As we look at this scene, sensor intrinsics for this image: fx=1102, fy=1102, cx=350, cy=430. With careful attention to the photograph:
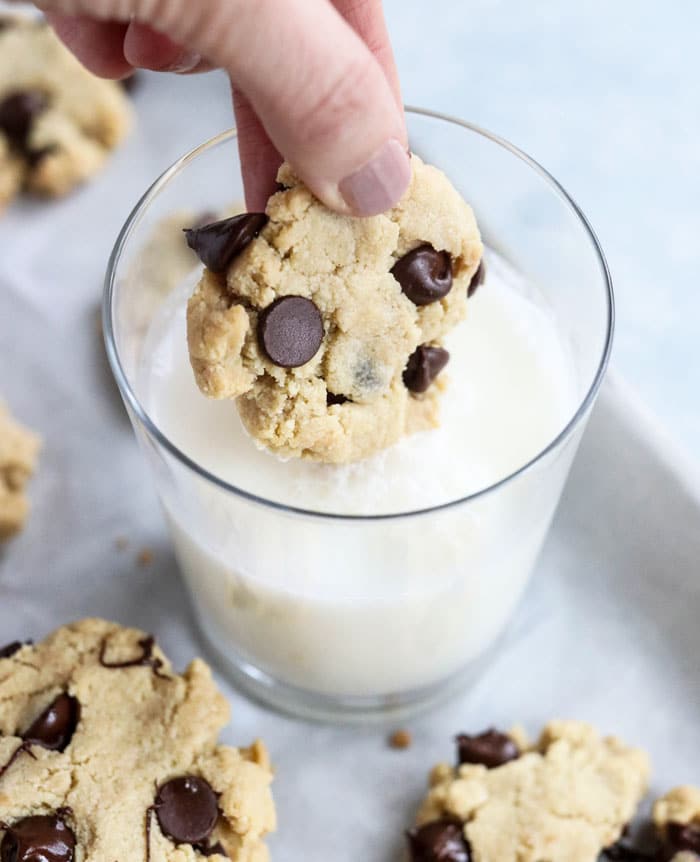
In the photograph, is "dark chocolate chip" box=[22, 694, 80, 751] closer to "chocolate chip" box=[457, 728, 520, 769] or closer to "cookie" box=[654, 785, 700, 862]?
"chocolate chip" box=[457, 728, 520, 769]

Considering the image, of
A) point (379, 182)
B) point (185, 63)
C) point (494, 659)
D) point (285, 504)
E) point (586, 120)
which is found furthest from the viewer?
point (586, 120)

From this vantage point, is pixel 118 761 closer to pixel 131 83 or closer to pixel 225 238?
pixel 225 238

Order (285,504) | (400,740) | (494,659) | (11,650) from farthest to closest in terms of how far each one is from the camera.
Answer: (494,659) < (400,740) < (11,650) < (285,504)

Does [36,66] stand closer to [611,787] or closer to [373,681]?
[373,681]

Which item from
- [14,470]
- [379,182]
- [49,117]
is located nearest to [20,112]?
[49,117]

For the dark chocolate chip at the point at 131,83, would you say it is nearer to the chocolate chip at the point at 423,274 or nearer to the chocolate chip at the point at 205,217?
the chocolate chip at the point at 205,217

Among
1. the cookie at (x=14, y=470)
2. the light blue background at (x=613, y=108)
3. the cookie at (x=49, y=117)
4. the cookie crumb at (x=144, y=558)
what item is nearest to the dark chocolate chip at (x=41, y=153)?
the cookie at (x=49, y=117)
